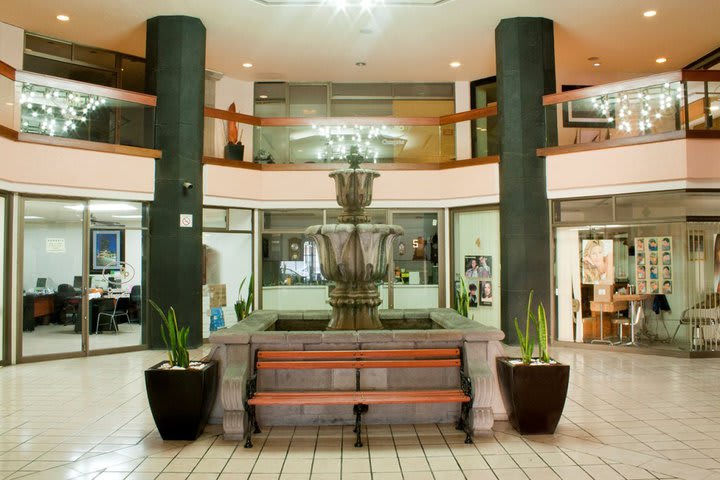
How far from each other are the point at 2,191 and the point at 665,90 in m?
9.82

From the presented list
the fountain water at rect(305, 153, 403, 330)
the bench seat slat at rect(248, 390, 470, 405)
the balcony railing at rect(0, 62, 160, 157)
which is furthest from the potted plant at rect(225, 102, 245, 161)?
the bench seat slat at rect(248, 390, 470, 405)

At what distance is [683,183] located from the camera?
8242 millimetres

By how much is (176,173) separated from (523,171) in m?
5.83

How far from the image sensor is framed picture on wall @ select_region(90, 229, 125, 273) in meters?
8.91

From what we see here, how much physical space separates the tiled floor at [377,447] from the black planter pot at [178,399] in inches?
4.5

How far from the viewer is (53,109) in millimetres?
8367

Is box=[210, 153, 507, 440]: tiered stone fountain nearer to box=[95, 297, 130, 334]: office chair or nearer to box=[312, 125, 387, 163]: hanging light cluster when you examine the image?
box=[95, 297, 130, 334]: office chair

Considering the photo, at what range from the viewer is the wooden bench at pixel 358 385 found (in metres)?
4.52

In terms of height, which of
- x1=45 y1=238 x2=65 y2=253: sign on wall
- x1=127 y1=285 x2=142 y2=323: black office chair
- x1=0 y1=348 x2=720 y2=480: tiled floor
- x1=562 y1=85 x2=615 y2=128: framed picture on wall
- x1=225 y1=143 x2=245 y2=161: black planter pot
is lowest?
x1=0 y1=348 x2=720 y2=480: tiled floor

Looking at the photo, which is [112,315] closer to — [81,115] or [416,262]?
[81,115]

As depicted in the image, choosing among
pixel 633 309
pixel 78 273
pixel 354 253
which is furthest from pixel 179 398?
pixel 633 309

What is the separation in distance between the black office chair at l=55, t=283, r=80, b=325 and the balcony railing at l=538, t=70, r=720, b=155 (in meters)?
7.94

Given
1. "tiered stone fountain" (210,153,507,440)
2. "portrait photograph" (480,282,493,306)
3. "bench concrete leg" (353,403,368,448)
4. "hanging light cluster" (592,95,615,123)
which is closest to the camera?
"bench concrete leg" (353,403,368,448)

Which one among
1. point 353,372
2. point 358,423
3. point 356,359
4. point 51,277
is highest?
point 51,277
